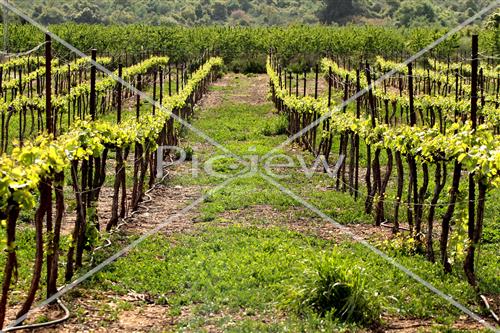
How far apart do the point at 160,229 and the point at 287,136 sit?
1098cm

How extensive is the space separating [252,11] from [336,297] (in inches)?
4941

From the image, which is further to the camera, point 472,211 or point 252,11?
point 252,11

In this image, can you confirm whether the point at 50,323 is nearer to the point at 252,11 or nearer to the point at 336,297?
the point at 336,297

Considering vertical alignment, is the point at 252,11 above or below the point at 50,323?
above

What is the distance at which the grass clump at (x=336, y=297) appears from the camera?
308 inches

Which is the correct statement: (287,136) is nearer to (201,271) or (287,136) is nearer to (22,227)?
(22,227)

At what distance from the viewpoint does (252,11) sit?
129875 millimetres

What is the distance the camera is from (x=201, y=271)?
933 centimetres

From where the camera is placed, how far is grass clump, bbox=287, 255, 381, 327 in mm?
7828

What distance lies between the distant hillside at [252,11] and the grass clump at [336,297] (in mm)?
91601
